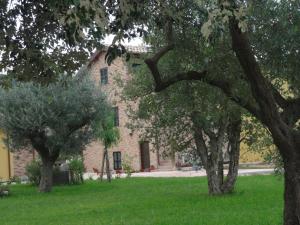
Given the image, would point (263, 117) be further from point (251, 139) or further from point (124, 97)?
point (124, 97)

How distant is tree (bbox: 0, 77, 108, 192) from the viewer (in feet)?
82.5

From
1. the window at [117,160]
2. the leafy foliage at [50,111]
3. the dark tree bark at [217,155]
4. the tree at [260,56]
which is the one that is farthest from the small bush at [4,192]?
the window at [117,160]

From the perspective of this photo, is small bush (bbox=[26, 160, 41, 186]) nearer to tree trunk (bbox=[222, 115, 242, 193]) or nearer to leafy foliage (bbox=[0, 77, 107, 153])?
leafy foliage (bbox=[0, 77, 107, 153])

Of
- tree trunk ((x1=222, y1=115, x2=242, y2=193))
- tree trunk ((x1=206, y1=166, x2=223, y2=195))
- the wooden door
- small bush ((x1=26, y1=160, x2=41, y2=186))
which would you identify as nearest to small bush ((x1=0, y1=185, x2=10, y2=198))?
small bush ((x1=26, y1=160, x2=41, y2=186))

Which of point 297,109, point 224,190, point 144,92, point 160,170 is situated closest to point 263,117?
point 297,109

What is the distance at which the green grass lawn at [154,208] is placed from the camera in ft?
42.7

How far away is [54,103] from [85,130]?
2791 mm

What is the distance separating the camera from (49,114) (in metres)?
25.2

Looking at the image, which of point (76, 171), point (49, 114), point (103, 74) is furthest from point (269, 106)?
point (103, 74)

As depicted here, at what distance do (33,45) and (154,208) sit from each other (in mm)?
8260

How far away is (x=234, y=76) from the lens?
873cm

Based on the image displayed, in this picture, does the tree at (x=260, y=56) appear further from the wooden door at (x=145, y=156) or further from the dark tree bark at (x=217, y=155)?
the wooden door at (x=145, y=156)

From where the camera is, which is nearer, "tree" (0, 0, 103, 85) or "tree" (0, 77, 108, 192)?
"tree" (0, 0, 103, 85)

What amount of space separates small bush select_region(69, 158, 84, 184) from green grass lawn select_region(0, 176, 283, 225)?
27.8 ft
